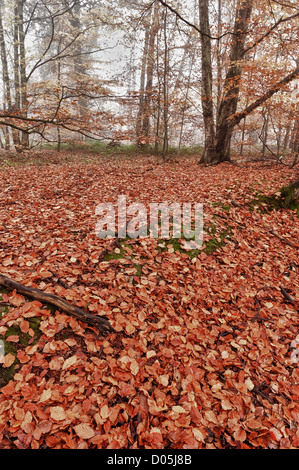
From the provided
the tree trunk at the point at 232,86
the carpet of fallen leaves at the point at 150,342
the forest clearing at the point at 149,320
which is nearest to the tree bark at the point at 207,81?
the tree trunk at the point at 232,86

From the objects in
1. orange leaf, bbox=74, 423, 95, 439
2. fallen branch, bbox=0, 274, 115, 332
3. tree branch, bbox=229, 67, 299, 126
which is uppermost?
tree branch, bbox=229, 67, 299, 126

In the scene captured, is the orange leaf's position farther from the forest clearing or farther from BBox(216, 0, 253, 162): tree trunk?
BBox(216, 0, 253, 162): tree trunk

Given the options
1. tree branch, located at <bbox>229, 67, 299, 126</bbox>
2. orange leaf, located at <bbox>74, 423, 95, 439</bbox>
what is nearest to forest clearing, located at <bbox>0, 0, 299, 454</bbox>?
orange leaf, located at <bbox>74, 423, 95, 439</bbox>

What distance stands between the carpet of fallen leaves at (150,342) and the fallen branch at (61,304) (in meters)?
0.09

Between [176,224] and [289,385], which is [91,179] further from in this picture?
[289,385]

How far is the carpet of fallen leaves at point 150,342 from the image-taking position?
196cm

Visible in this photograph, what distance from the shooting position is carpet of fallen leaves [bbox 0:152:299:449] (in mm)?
1960

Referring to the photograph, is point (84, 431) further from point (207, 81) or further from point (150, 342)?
point (207, 81)

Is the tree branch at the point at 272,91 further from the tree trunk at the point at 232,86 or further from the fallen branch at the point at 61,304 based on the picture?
the fallen branch at the point at 61,304

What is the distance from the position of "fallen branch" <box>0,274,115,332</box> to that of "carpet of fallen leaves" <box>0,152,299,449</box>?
0.09 m

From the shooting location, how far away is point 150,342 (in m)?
2.71

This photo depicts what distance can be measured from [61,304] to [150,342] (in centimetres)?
112

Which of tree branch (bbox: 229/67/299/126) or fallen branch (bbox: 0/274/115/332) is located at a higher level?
tree branch (bbox: 229/67/299/126)

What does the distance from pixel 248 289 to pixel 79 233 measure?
304cm
